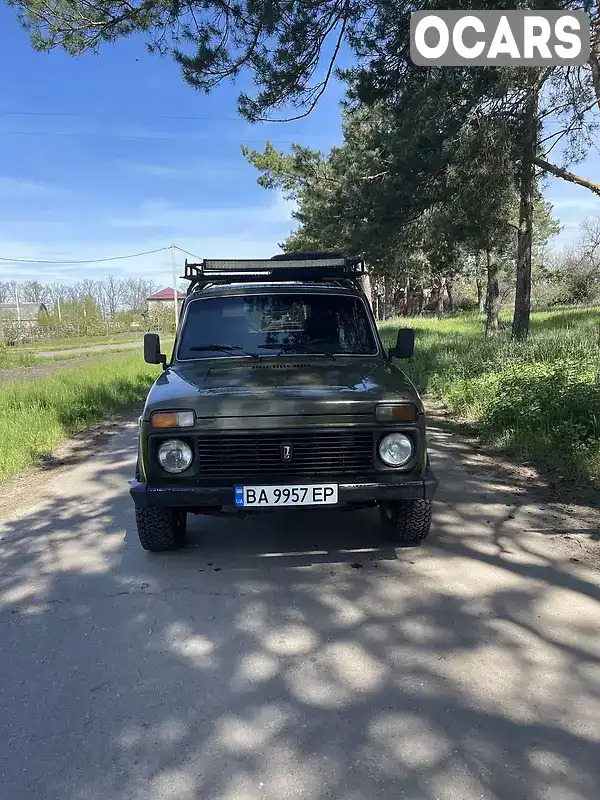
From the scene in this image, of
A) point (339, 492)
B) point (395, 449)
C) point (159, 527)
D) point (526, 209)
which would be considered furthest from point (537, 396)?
point (526, 209)

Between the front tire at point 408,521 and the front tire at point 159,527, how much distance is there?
1.44m

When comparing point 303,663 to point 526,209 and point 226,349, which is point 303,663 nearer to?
point 226,349

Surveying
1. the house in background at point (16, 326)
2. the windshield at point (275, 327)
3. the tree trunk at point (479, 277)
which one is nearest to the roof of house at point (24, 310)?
the house in background at point (16, 326)

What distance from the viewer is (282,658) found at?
2975 mm

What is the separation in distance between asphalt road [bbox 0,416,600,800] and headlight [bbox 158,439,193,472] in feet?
2.44

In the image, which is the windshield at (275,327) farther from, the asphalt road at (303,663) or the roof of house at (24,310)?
the roof of house at (24,310)

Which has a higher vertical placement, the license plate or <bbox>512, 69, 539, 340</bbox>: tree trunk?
<bbox>512, 69, 539, 340</bbox>: tree trunk

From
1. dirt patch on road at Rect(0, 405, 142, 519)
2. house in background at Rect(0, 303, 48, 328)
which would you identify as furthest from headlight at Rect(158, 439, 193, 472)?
house in background at Rect(0, 303, 48, 328)

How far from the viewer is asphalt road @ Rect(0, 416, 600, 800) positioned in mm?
2223

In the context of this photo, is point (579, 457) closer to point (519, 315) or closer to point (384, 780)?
point (384, 780)

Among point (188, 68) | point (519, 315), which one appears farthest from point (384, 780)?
point (519, 315)

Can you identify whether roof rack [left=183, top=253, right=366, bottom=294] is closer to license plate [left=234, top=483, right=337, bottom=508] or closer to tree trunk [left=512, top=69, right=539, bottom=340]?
license plate [left=234, top=483, right=337, bottom=508]

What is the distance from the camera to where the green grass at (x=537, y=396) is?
20.9 ft

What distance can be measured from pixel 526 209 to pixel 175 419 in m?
11.8
